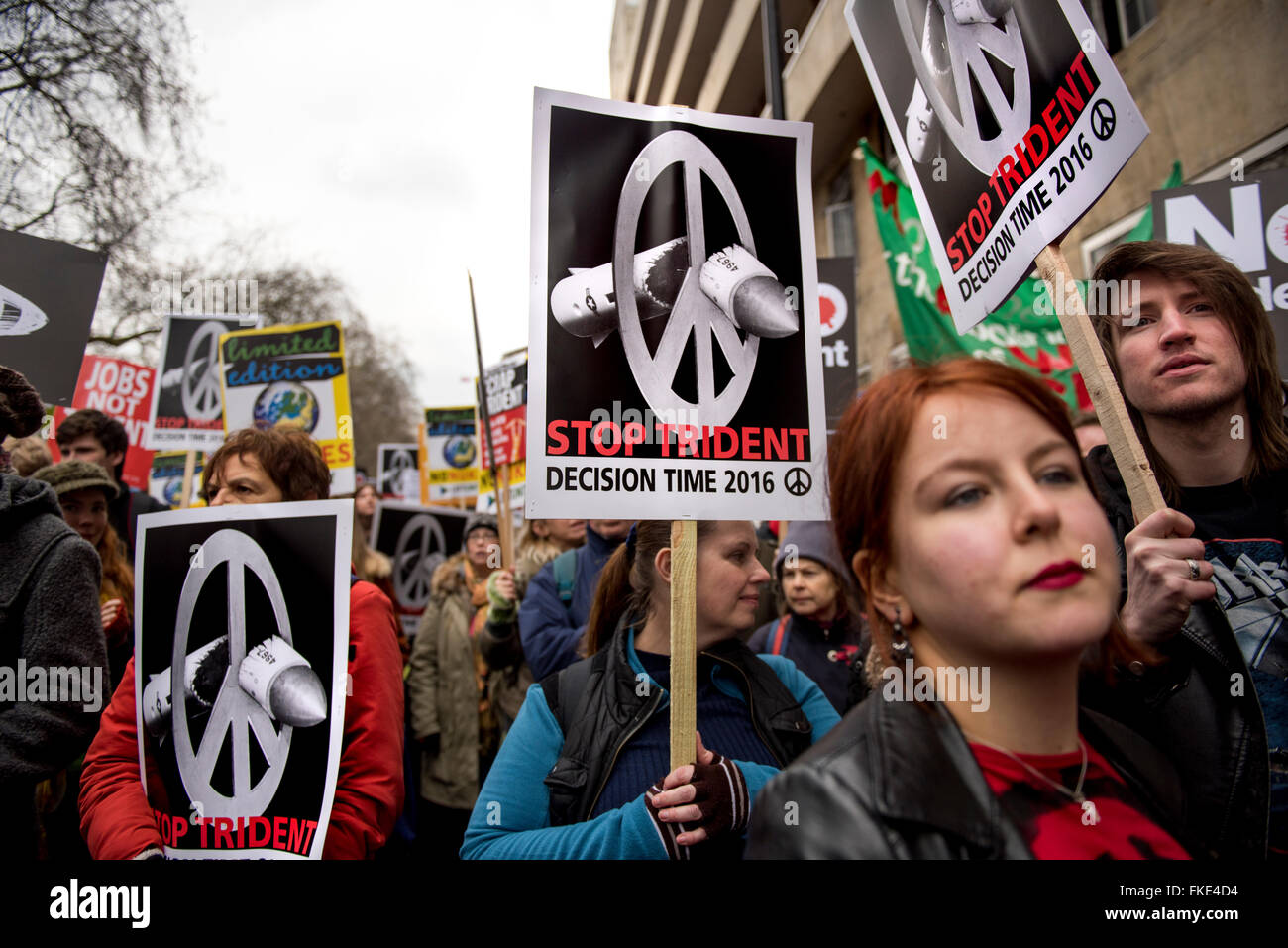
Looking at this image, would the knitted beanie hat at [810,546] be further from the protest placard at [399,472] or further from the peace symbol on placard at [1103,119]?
the protest placard at [399,472]

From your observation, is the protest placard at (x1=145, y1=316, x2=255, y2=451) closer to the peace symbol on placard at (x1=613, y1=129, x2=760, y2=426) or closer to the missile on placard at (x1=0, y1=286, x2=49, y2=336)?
the missile on placard at (x1=0, y1=286, x2=49, y2=336)

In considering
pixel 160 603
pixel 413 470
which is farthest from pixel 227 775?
pixel 413 470

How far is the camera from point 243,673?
2.10 metres

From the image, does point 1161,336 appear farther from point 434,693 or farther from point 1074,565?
point 434,693

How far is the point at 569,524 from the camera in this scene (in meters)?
4.53

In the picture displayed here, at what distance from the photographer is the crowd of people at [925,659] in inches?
43.3

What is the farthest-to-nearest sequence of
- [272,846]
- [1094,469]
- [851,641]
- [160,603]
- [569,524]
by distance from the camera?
[569,524]
[851,641]
[160,603]
[272,846]
[1094,469]

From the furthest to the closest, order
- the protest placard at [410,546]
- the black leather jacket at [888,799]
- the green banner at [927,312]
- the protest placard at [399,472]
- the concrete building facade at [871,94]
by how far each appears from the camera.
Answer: the protest placard at [399,472] < the protest placard at [410,546] < the green banner at [927,312] < the concrete building facade at [871,94] < the black leather jacket at [888,799]

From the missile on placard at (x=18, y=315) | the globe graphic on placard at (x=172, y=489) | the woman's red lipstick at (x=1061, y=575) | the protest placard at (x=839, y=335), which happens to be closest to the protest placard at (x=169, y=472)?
the globe graphic on placard at (x=172, y=489)

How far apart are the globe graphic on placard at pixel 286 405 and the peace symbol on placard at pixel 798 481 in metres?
4.47

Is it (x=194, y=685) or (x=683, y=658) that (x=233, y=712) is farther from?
(x=683, y=658)

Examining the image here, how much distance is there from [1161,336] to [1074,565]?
2.91ft

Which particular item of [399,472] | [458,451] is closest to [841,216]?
[458,451]

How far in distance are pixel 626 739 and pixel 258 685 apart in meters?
0.94
